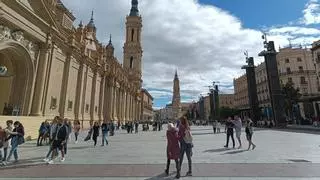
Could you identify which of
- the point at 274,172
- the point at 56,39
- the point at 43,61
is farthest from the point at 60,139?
the point at 56,39

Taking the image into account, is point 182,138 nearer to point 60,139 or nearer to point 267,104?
point 60,139

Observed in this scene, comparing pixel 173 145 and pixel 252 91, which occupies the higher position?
pixel 252 91

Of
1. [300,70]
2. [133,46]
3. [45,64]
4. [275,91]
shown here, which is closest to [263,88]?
[300,70]

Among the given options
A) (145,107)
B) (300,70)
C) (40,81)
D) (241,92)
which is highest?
(300,70)

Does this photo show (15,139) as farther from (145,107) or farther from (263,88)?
(145,107)

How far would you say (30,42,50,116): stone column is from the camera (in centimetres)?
2314

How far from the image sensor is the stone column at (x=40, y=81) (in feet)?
75.9

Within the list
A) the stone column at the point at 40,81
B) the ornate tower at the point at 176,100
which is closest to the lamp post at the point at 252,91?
the stone column at the point at 40,81

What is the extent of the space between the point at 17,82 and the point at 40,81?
6.38ft

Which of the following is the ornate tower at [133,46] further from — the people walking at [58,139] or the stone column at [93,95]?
the people walking at [58,139]

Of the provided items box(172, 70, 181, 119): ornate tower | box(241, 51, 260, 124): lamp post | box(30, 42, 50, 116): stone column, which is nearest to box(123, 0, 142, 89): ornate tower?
box(241, 51, 260, 124): lamp post

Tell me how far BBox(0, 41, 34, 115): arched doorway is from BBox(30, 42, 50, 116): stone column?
0.53 metres

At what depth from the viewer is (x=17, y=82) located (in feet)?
75.7

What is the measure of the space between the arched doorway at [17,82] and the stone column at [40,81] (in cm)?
53
